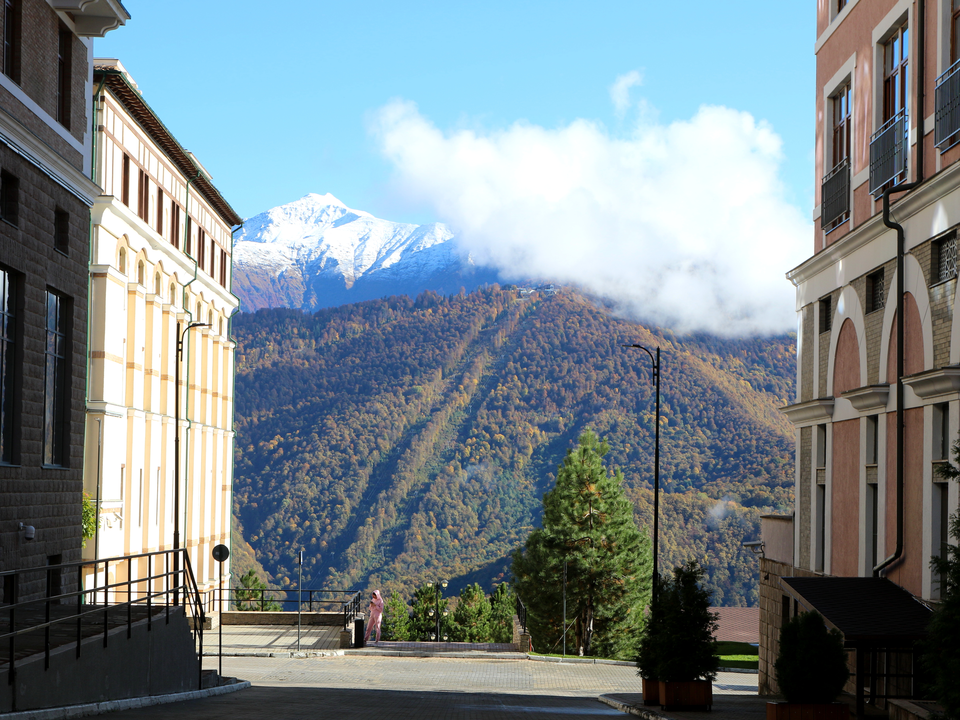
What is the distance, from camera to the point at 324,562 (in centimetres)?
18825

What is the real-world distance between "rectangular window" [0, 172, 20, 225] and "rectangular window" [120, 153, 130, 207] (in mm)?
21073

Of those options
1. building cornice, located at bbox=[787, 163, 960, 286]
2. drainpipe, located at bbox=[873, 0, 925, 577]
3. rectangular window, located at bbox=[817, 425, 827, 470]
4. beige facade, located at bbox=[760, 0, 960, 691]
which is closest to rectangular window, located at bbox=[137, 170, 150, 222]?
building cornice, located at bbox=[787, 163, 960, 286]

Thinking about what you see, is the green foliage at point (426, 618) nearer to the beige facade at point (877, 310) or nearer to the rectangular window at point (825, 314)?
the beige facade at point (877, 310)

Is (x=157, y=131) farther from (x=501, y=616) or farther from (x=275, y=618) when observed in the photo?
(x=501, y=616)

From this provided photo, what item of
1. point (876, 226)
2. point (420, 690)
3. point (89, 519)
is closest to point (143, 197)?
point (89, 519)

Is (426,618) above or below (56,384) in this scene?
below

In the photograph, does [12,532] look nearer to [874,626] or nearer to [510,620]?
[874,626]

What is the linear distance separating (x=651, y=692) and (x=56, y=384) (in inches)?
521

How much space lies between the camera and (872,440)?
2062 centimetres

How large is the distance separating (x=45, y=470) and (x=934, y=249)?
16629 mm

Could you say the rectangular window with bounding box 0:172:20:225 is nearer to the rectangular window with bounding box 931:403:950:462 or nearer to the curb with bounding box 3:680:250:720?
the curb with bounding box 3:680:250:720

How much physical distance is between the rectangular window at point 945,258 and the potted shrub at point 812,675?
19.8 feet

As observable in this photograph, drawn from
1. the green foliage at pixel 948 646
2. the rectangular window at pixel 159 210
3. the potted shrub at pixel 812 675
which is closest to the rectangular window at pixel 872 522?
the potted shrub at pixel 812 675

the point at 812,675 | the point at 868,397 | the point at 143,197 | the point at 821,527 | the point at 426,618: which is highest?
the point at 143,197
